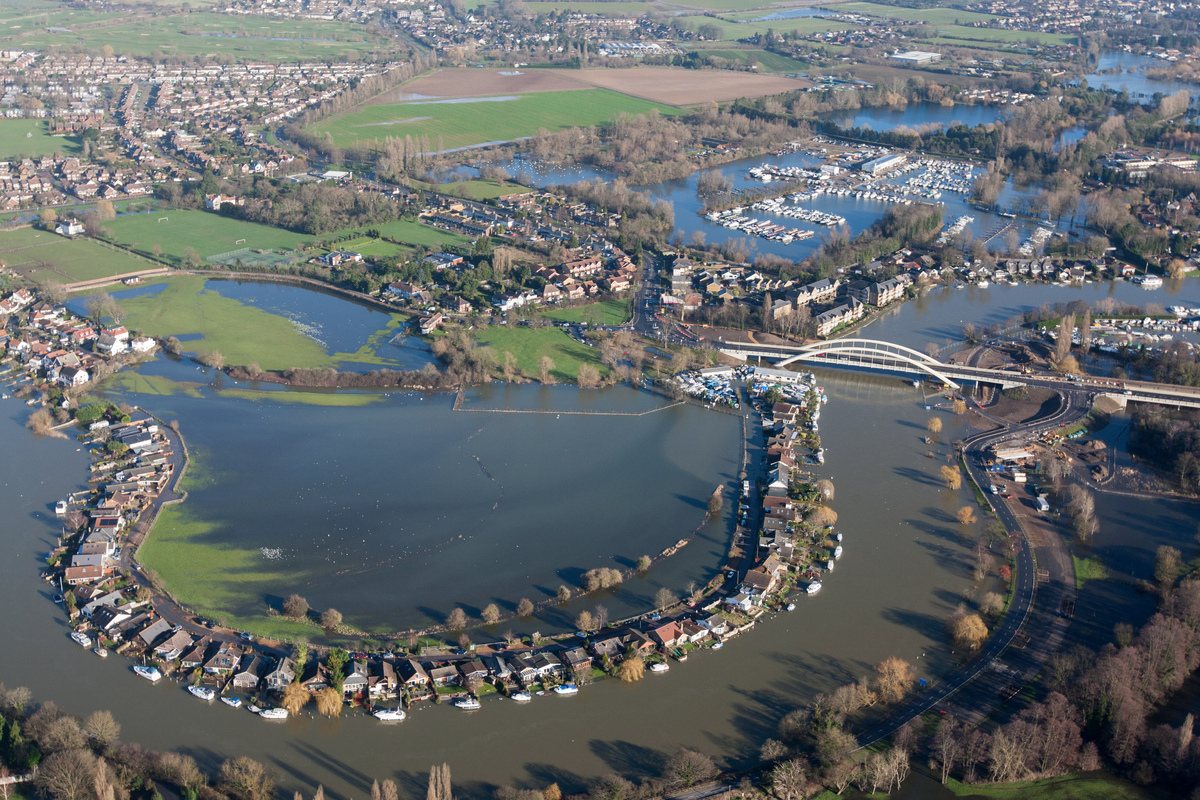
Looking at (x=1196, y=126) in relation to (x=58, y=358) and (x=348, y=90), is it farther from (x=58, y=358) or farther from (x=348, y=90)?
(x=58, y=358)

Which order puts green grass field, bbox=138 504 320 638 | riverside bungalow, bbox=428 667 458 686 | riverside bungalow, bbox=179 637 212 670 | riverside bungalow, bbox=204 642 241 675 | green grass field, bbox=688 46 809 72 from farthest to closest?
green grass field, bbox=688 46 809 72 → green grass field, bbox=138 504 320 638 → riverside bungalow, bbox=179 637 212 670 → riverside bungalow, bbox=204 642 241 675 → riverside bungalow, bbox=428 667 458 686

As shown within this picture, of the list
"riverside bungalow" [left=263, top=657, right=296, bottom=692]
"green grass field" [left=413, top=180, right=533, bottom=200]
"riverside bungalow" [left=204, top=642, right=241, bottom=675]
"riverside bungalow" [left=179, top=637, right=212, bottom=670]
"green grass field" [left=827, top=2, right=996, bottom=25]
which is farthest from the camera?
"green grass field" [left=827, top=2, right=996, bottom=25]

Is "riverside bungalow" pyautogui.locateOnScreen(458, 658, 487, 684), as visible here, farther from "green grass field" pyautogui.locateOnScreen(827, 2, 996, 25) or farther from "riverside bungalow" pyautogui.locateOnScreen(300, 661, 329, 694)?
"green grass field" pyautogui.locateOnScreen(827, 2, 996, 25)

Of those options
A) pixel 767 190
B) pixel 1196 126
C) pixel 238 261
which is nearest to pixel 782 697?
pixel 238 261

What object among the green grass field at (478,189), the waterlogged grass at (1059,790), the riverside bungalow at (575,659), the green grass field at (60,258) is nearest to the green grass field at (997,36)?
the green grass field at (478,189)

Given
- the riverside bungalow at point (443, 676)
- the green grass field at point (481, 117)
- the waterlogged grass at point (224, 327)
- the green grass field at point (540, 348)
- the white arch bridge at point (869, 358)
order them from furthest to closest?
the green grass field at point (481, 117) → the waterlogged grass at point (224, 327) → the green grass field at point (540, 348) → the white arch bridge at point (869, 358) → the riverside bungalow at point (443, 676)

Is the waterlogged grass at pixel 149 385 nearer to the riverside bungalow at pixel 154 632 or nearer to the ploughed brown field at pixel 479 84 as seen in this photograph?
the riverside bungalow at pixel 154 632

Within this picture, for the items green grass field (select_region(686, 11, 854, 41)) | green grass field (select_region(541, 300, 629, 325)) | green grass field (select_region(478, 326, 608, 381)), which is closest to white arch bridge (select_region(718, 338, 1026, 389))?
green grass field (select_region(541, 300, 629, 325))
